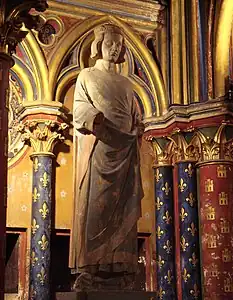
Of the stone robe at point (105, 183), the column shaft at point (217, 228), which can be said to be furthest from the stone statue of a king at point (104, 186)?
the column shaft at point (217, 228)

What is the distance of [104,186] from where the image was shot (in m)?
6.67

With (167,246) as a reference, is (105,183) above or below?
above

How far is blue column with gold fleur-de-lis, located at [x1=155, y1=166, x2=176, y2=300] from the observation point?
9.60m

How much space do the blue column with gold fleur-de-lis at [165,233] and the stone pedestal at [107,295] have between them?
3164 mm

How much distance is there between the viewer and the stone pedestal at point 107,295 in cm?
612

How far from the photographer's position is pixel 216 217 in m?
9.48

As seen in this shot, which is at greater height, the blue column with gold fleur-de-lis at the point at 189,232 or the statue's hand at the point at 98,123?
the statue's hand at the point at 98,123

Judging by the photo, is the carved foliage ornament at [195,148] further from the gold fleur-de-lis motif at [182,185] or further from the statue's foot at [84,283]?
the statue's foot at [84,283]

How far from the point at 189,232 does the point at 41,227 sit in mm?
2019

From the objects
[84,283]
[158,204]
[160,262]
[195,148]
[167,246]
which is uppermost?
[195,148]

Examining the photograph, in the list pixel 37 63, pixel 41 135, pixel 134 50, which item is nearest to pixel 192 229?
pixel 41 135

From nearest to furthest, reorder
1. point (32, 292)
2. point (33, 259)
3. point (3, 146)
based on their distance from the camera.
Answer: point (3, 146) → point (32, 292) → point (33, 259)

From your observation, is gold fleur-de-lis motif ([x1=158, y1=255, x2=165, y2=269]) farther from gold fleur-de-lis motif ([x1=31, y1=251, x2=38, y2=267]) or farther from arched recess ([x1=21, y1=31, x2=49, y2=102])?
arched recess ([x1=21, y1=31, x2=49, y2=102])

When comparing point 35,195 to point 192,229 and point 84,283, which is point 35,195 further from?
point 84,283
